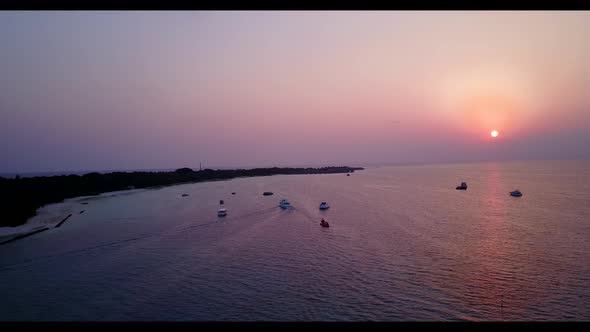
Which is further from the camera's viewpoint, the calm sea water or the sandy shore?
the sandy shore

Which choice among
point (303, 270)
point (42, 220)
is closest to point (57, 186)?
point (42, 220)

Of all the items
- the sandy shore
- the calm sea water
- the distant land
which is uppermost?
the distant land

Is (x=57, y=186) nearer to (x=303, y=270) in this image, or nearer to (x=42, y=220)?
(x=42, y=220)

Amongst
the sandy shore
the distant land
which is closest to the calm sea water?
the sandy shore

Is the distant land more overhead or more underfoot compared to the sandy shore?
more overhead

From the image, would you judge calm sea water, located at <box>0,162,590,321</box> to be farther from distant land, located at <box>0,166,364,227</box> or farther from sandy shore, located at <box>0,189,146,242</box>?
distant land, located at <box>0,166,364,227</box>

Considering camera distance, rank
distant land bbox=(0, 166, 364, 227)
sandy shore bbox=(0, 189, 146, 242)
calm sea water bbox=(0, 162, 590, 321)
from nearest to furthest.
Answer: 1. calm sea water bbox=(0, 162, 590, 321)
2. sandy shore bbox=(0, 189, 146, 242)
3. distant land bbox=(0, 166, 364, 227)

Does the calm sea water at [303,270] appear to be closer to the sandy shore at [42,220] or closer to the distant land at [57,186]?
the sandy shore at [42,220]
